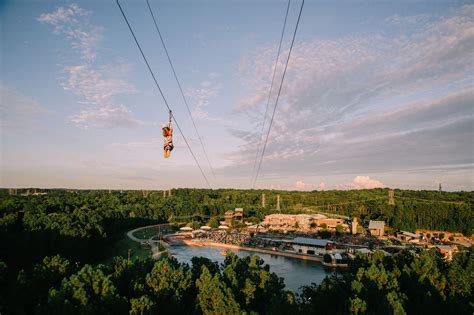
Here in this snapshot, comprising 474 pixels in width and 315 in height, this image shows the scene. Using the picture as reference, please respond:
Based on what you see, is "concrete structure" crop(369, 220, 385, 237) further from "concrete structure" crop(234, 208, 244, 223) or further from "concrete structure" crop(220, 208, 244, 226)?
"concrete structure" crop(234, 208, 244, 223)

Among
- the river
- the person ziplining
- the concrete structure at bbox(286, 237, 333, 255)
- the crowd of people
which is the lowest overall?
the river

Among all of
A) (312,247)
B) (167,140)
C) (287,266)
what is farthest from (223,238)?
(167,140)

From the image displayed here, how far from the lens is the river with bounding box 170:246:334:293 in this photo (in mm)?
32156

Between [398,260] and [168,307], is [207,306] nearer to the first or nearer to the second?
[168,307]

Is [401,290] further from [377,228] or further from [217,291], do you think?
[377,228]

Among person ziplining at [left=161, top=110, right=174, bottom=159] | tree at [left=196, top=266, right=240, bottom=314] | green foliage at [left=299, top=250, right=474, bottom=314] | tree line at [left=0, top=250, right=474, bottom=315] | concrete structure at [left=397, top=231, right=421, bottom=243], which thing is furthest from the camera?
concrete structure at [left=397, top=231, right=421, bottom=243]

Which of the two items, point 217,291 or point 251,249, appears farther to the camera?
point 251,249

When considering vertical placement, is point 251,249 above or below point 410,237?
below

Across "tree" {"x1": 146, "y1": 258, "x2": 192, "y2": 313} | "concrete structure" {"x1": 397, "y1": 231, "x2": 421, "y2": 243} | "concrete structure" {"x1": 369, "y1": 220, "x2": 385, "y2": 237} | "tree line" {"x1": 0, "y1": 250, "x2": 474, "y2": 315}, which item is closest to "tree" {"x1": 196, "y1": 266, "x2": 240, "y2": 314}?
"tree line" {"x1": 0, "y1": 250, "x2": 474, "y2": 315}

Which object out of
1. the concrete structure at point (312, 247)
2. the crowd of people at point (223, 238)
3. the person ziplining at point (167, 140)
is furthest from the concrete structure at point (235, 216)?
the person ziplining at point (167, 140)

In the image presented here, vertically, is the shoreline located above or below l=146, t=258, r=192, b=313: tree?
below

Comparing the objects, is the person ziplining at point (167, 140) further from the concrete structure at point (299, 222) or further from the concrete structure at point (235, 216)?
the concrete structure at point (235, 216)

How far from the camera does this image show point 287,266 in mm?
38156

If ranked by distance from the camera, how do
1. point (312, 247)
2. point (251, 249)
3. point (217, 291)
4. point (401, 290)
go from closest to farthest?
point (217, 291)
point (401, 290)
point (312, 247)
point (251, 249)
